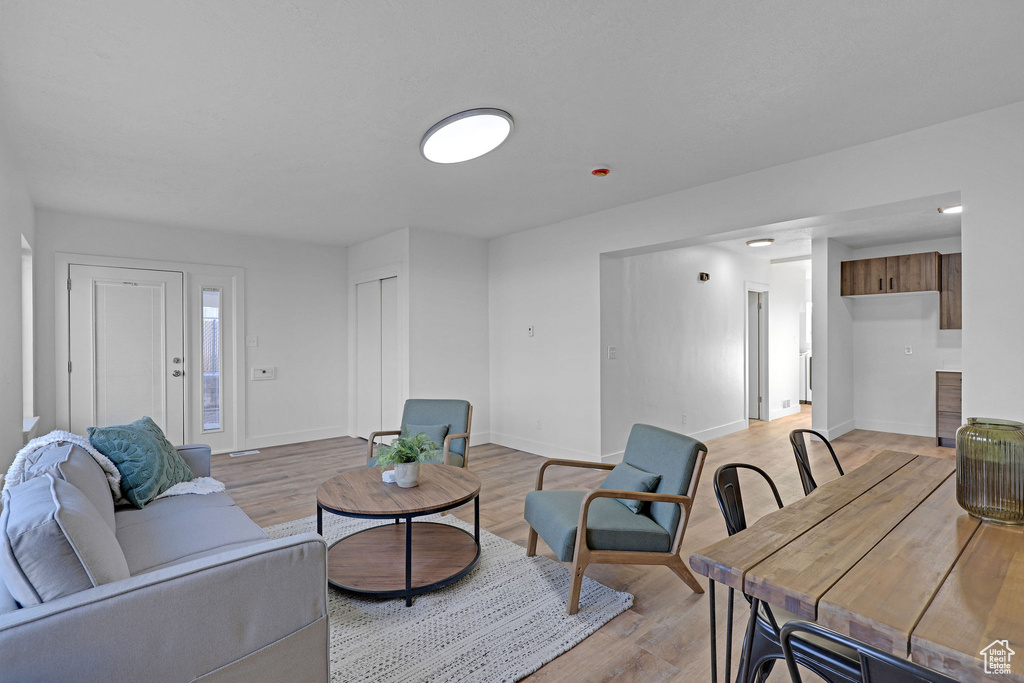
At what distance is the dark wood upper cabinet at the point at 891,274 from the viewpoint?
5910mm

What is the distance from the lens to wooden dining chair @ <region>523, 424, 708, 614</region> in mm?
2289

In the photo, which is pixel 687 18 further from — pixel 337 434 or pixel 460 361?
pixel 337 434

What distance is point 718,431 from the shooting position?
255 inches

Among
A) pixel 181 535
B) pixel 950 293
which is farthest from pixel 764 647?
pixel 950 293

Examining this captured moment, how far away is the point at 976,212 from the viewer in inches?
109

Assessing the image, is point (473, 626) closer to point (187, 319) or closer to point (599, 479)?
point (599, 479)

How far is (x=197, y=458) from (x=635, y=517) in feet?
8.87

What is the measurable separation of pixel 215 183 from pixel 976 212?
4.99 meters

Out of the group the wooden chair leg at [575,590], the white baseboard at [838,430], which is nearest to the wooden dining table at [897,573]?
the wooden chair leg at [575,590]

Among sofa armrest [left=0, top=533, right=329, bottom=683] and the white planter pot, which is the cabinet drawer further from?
sofa armrest [left=0, top=533, right=329, bottom=683]

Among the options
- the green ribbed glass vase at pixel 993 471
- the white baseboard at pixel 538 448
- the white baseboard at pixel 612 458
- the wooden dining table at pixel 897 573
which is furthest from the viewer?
the white baseboard at pixel 538 448

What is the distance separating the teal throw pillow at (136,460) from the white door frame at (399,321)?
110 inches

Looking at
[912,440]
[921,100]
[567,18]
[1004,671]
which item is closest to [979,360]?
[921,100]

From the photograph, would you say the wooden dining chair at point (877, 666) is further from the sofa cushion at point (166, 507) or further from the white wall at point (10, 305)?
the white wall at point (10, 305)
